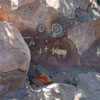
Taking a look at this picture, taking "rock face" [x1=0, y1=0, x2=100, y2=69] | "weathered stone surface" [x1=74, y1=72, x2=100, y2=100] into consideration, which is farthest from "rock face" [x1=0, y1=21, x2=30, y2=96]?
"weathered stone surface" [x1=74, y1=72, x2=100, y2=100]

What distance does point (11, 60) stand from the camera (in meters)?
3.58

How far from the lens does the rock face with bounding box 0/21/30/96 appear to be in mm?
3510

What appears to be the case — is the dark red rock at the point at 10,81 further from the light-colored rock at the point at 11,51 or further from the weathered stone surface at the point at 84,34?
the weathered stone surface at the point at 84,34

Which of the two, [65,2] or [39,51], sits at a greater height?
[65,2]

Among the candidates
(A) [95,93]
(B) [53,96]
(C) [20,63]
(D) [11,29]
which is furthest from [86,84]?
(D) [11,29]

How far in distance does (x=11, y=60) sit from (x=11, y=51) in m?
0.18

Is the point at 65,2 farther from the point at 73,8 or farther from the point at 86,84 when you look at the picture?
the point at 86,84

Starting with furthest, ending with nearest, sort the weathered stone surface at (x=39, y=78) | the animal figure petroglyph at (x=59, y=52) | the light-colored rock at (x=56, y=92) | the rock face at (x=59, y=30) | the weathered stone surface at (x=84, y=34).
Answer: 1. the weathered stone surface at (x=84, y=34)
2. the animal figure petroglyph at (x=59, y=52)
3. the rock face at (x=59, y=30)
4. the weathered stone surface at (x=39, y=78)
5. the light-colored rock at (x=56, y=92)

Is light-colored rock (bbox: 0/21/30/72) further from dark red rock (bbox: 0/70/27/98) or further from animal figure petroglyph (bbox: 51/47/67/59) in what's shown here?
animal figure petroglyph (bbox: 51/47/67/59)

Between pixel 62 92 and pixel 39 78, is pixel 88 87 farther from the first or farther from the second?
pixel 39 78

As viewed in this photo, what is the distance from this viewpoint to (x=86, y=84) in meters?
4.84

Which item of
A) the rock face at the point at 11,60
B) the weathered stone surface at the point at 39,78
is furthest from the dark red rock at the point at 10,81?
the weathered stone surface at the point at 39,78

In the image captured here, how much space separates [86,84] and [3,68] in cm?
222

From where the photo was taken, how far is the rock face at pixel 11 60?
3.51 meters
